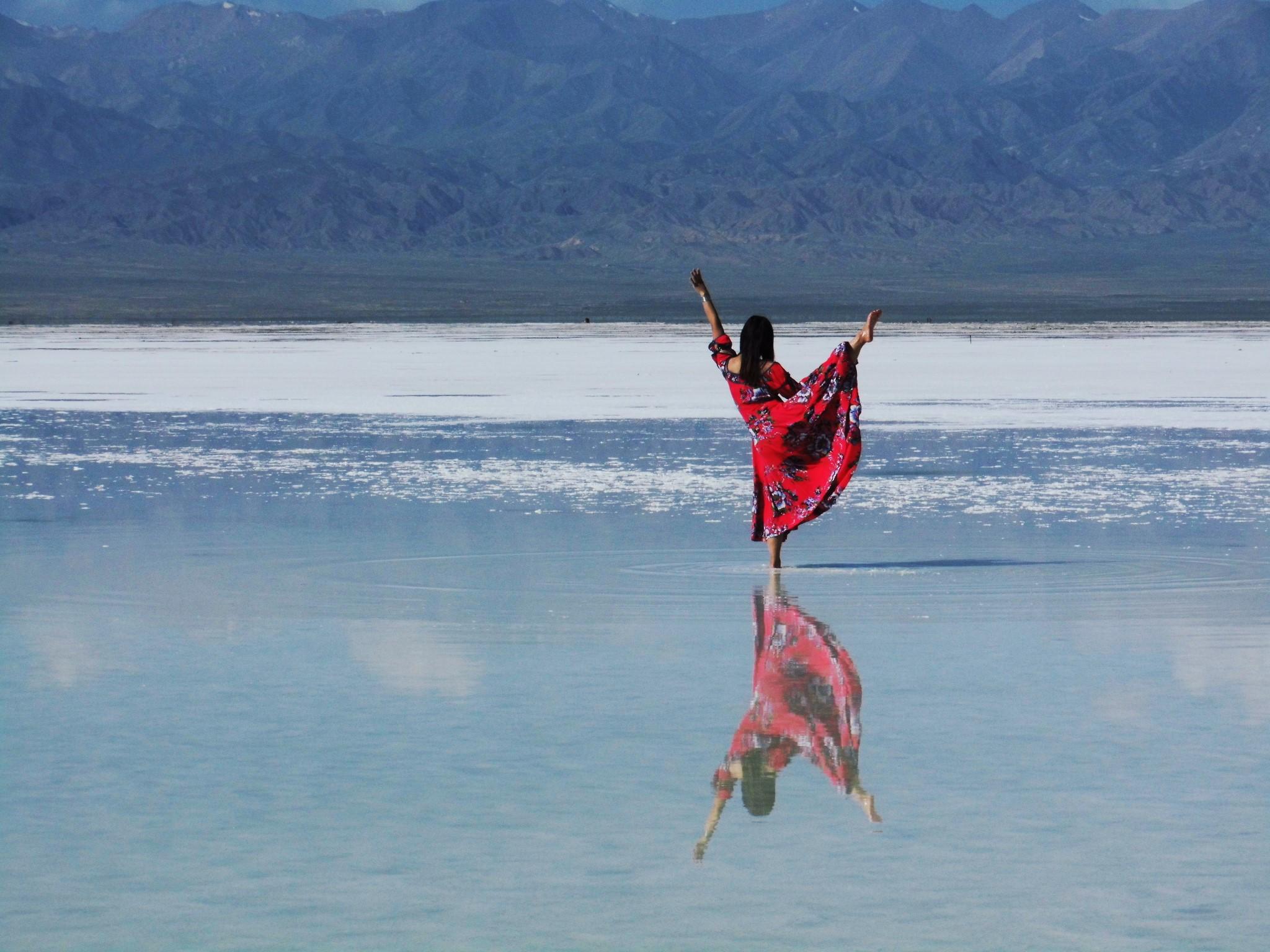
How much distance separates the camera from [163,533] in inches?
448

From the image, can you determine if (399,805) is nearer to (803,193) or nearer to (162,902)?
(162,902)

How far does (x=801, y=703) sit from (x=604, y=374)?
2334 centimetres

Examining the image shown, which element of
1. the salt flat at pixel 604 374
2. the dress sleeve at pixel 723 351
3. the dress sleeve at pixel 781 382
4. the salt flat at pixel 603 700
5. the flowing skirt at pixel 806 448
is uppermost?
the dress sleeve at pixel 723 351

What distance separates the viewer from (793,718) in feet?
21.4

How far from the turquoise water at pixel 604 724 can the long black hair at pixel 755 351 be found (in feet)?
2.63

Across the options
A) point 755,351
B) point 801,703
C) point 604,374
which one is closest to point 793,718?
point 801,703

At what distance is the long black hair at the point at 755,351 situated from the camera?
10.0 meters

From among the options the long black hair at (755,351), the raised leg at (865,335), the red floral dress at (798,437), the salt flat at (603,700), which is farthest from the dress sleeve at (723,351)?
the salt flat at (603,700)

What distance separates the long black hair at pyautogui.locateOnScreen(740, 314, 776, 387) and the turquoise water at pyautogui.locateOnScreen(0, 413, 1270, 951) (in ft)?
2.63

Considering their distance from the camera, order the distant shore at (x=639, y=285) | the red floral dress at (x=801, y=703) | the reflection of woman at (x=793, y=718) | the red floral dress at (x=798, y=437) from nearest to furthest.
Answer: the reflection of woman at (x=793, y=718)
the red floral dress at (x=801, y=703)
the red floral dress at (x=798, y=437)
the distant shore at (x=639, y=285)

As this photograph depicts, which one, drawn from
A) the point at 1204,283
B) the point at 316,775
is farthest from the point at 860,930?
the point at 1204,283

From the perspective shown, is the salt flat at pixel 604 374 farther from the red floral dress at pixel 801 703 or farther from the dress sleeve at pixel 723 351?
the red floral dress at pixel 801 703

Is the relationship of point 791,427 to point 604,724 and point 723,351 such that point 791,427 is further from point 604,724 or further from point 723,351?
point 604,724

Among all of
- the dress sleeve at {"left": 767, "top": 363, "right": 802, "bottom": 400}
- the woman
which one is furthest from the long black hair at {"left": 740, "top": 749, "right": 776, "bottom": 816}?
the dress sleeve at {"left": 767, "top": 363, "right": 802, "bottom": 400}
